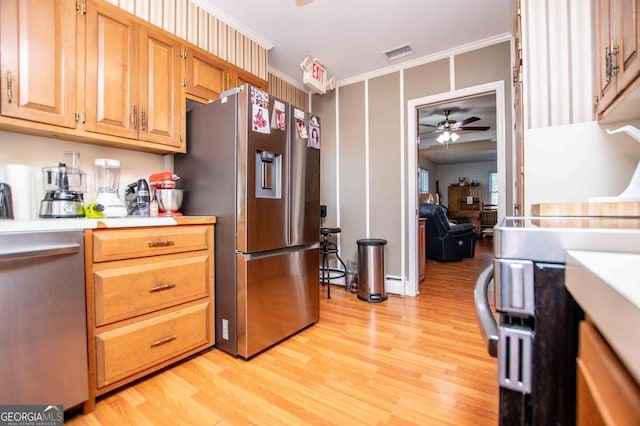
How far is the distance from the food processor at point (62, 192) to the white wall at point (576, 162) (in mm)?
2518

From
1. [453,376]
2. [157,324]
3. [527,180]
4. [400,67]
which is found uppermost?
[400,67]

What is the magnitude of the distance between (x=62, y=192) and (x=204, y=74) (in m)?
1.26

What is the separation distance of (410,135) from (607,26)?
6.48 ft

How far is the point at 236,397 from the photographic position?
1.40 meters

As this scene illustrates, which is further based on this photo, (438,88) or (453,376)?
(438,88)

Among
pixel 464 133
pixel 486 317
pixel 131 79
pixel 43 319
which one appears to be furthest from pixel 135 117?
pixel 464 133

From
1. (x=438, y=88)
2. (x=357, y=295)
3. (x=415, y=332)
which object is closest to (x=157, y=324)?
(x=415, y=332)

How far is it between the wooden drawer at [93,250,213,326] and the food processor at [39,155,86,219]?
0.43 metres

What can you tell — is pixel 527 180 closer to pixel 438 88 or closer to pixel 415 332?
pixel 415 332

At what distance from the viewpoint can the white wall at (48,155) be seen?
1526 mm

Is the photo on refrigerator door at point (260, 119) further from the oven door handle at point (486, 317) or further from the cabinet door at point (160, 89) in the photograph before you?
the oven door handle at point (486, 317)

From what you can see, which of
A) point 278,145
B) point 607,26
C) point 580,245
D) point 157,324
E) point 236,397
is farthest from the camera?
point 278,145

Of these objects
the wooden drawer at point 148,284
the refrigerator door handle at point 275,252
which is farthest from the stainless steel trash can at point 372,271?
the wooden drawer at point 148,284

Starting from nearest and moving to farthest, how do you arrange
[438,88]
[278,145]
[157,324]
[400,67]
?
[157,324] < [278,145] < [438,88] < [400,67]
